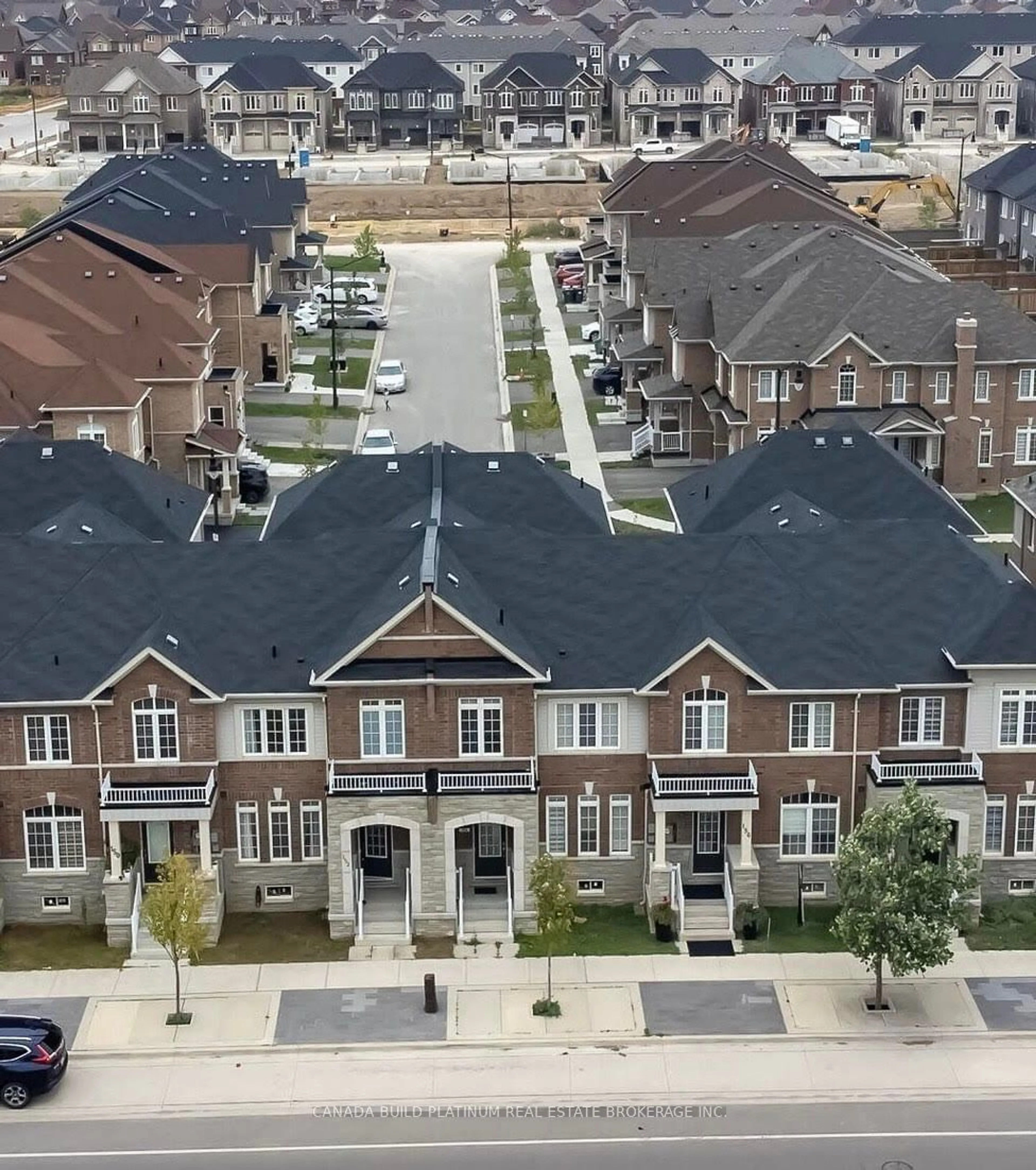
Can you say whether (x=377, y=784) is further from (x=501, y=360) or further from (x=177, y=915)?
(x=501, y=360)

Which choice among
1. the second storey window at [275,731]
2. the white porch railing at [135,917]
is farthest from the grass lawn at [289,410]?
the white porch railing at [135,917]

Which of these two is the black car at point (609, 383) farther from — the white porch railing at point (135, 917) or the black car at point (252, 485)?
the white porch railing at point (135, 917)

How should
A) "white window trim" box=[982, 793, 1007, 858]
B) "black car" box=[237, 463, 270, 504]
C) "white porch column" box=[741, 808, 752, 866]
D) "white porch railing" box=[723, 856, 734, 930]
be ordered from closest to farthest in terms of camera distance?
"white porch railing" box=[723, 856, 734, 930] < "white porch column" box=[741, 808, 752, 866] < "white window trim" box=[982, 793, 1007, 858] < "black car" box=[237, 463, 270, 504]

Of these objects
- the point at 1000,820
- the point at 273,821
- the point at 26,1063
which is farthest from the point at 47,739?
the point at 1000,820

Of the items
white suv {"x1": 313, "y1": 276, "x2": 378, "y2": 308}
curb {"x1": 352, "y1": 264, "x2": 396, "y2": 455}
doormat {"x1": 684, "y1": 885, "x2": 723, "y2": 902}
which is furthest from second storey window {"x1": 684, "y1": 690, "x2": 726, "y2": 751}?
white suv {"x1": 313, "y1": 276, "x2": 378, "y2": 308}

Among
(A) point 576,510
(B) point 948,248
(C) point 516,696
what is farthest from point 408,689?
(B) point 948,248

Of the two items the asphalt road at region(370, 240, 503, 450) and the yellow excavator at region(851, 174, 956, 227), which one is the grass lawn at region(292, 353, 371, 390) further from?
the yellow excavator at region(851, 174, 956, 227)

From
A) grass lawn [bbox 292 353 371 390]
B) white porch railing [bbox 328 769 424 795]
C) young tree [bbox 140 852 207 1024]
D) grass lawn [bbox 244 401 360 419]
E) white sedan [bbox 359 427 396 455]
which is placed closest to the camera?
young tree [bbox 140 852 207 1024]

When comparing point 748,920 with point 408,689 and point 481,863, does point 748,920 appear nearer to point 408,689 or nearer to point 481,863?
point 481,863
